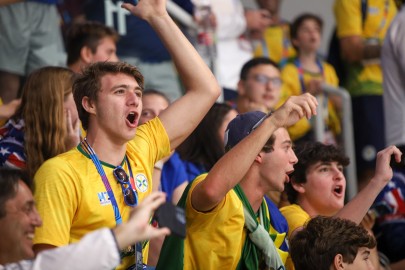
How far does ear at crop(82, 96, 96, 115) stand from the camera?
5.24m

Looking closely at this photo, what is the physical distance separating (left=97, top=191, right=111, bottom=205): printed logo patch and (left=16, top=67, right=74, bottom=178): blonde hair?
0.85m

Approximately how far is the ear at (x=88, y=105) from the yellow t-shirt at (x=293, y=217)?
4.51ft

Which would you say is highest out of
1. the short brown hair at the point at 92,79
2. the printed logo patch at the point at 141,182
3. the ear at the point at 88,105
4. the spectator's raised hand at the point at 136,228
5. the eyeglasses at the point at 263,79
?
the short brown hair at the point at 92,79

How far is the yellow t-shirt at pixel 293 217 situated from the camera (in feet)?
19.7

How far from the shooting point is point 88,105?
526 centimetres

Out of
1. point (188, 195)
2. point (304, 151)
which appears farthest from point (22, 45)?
point (188, 195)

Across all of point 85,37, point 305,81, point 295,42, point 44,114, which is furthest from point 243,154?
point 295,42

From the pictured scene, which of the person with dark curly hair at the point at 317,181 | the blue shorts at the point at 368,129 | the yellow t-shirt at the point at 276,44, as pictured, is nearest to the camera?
the person with dark curly hair at the point at 317,181

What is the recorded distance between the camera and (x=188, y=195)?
5.32m

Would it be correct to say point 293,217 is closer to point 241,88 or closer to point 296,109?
point 296,109

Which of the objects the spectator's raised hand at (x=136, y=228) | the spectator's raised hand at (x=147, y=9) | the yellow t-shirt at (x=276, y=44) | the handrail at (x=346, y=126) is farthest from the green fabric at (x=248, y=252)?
the yellow t-shirt at (x=276, y=44)

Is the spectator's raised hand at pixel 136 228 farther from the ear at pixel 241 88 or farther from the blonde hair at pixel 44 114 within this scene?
the ear at pixel 241 88

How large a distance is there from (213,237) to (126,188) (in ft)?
1.70

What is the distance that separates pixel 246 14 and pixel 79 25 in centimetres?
260
